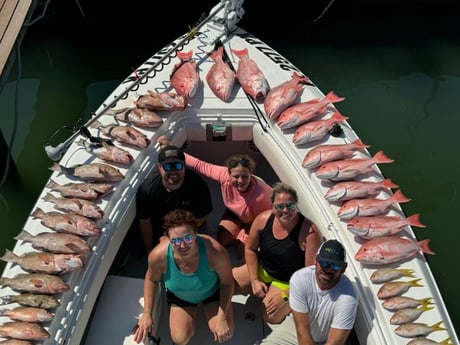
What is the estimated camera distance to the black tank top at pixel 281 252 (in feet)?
10.1

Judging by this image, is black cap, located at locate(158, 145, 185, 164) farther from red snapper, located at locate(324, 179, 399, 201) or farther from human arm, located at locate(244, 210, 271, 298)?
red snapper, located at locate(324, 179, 399, 201)

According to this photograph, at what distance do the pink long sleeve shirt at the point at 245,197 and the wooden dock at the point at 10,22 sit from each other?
2.26 m

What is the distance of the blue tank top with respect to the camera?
298cm

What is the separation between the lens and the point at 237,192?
3.52 m

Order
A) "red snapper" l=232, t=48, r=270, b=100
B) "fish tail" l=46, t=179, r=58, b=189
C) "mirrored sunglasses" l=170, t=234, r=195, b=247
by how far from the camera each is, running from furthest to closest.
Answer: "red snapper" l=232, t=48, r=270, b=100 < "fish tail" l=46, t=179, r=58, b=189 < "mirrored sunglasses" l=170, t=234, r=195, b=247

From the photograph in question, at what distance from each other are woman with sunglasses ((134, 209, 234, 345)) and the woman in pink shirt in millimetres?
501

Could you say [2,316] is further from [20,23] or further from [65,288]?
[20,23]

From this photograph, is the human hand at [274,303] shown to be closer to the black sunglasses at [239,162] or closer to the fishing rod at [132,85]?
the black sunglasses at [239,162]

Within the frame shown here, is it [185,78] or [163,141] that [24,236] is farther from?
[185,78]

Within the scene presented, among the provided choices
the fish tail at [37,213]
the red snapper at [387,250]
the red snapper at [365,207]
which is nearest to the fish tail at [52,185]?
the fish tail at [37,213]

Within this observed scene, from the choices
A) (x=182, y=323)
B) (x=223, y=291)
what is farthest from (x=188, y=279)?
(x=182, y=323)

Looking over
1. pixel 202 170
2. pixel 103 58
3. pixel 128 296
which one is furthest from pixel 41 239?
pixel 103 58

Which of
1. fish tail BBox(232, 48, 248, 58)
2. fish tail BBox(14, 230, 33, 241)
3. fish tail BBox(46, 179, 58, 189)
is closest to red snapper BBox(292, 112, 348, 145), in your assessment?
fish tail BBox(232, 48, 248, 58)

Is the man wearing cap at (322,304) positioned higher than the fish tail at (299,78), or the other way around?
the fish tail at (299,78)
